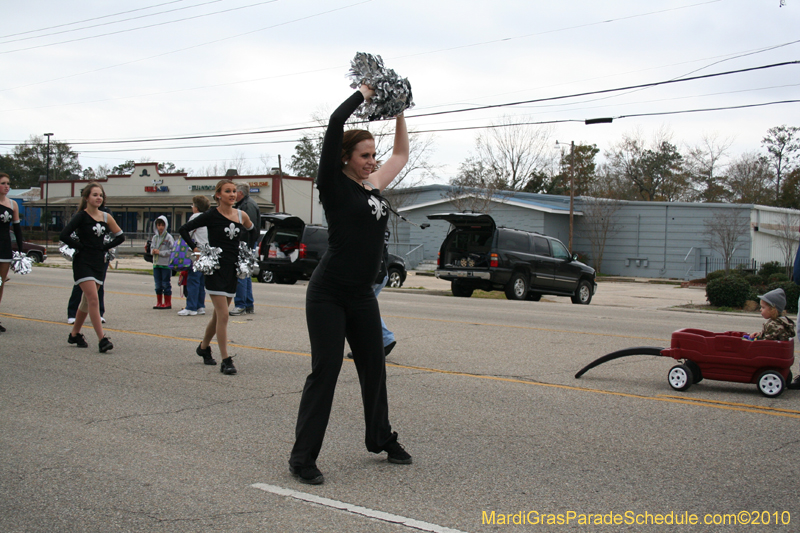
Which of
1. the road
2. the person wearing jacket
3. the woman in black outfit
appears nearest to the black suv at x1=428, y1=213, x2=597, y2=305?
the person wearing jacket

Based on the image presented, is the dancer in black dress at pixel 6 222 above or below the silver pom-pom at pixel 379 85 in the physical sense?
below

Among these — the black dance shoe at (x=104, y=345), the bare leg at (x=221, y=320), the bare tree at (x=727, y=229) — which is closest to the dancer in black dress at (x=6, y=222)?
the black dance shoe at (x=104, y=345)

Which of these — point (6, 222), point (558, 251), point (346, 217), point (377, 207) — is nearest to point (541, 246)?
point (558, 251)

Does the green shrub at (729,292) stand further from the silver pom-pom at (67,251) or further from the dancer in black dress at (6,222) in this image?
the dancer in black dress at (6,222)

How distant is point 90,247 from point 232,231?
2.11 meters

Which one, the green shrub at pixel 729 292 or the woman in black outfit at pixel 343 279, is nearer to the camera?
the woman in black outfit at pixel 343 279

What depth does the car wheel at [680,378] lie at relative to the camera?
6.64 metres

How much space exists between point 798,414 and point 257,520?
4584 millimetres

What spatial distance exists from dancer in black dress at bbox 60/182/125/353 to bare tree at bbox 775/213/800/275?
31.7 metres

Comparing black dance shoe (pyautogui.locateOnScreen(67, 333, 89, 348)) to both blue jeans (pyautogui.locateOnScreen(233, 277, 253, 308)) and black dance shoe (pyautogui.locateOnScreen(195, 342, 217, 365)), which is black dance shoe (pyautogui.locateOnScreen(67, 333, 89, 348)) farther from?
blue jeans (pyautogui.locateOnScreen(233, 277, 253, 308))

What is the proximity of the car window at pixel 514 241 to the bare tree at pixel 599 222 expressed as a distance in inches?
774

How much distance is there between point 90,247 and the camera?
8516 mm

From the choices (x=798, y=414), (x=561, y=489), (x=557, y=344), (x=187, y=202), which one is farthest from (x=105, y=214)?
(x=187, y=202)

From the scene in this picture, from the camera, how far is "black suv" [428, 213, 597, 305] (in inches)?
731
